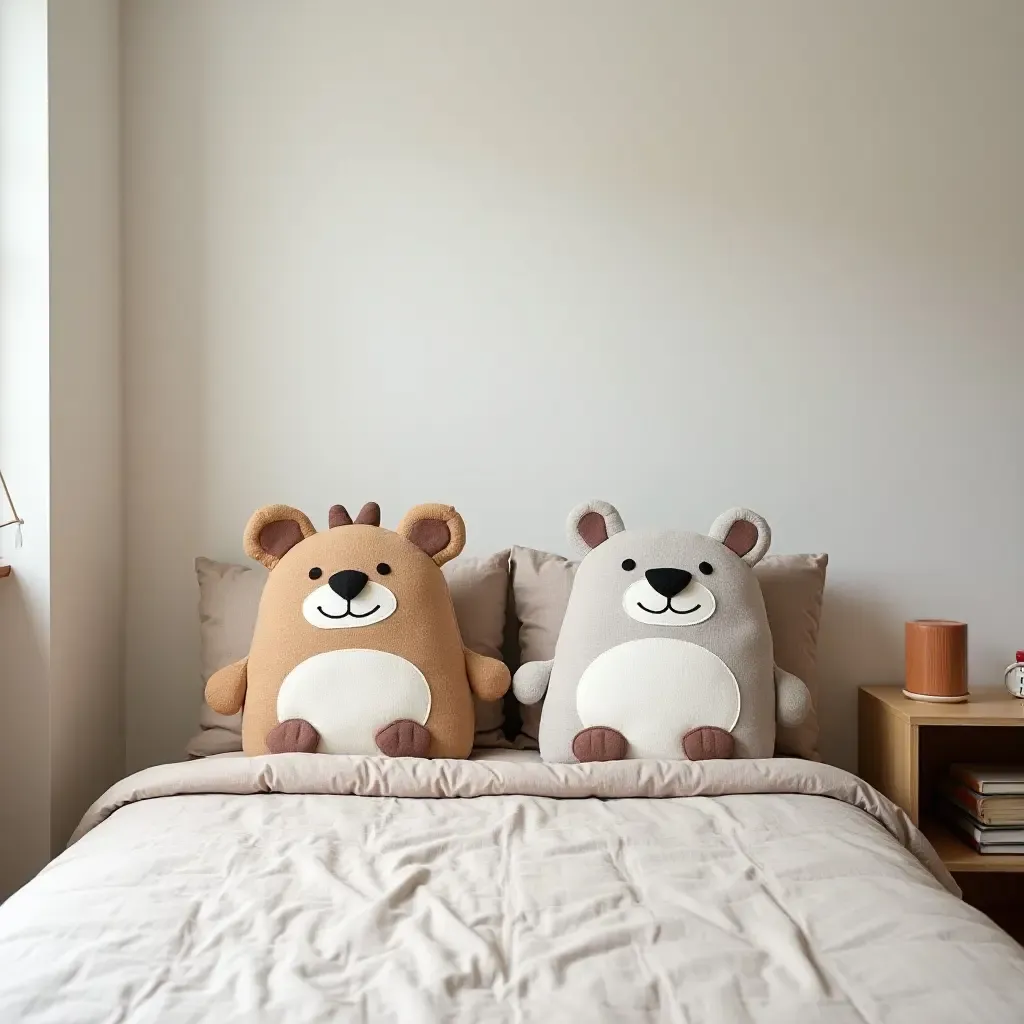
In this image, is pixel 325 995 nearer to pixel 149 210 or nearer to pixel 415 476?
pixel 415 476

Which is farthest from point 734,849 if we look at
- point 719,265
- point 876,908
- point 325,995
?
point 719,265

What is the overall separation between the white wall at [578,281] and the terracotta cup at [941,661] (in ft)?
0.84

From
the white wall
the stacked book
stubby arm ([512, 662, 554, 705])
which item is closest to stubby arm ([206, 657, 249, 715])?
the white wall


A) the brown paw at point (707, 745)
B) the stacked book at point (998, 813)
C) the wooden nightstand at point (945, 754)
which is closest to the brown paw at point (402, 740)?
the brown paw at point (707, 745)

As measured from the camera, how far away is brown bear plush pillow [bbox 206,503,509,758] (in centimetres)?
184

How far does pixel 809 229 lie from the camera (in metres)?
2.37

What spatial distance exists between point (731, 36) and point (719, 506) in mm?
1124

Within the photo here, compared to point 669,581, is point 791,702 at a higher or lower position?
lower

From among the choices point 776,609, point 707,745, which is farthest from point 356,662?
point 776,609

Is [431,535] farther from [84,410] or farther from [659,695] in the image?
[84,410]

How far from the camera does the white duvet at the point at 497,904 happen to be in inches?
39.5

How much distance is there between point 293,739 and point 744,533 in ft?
3.21

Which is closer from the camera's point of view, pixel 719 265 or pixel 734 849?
pixel 734 849

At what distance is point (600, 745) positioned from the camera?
1.82 metres
